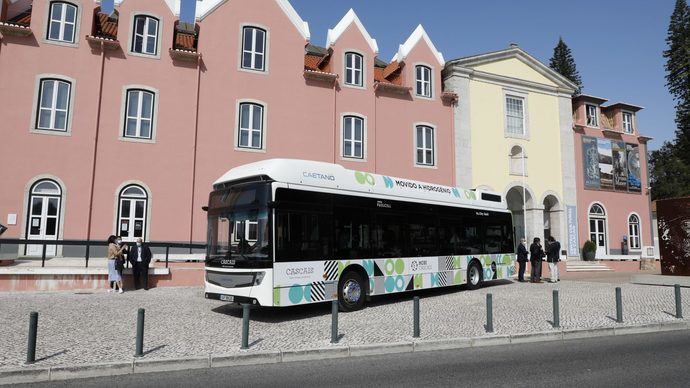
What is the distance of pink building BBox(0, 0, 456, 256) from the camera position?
698 inches

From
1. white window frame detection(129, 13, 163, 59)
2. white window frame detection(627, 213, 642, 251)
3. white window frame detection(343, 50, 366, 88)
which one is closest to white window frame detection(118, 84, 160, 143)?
white window frame detection(129, 13, 163, 59)

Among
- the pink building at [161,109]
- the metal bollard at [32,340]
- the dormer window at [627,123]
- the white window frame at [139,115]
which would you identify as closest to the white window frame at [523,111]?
the pink building at [161,109]

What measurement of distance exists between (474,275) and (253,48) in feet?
45.6

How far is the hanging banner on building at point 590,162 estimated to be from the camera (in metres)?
30.0

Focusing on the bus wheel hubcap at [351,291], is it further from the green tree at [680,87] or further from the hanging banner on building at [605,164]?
the green tree at [680,87]

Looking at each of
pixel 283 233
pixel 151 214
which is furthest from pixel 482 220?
pixel 151 214

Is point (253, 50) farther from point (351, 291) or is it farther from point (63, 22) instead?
point (351, 291)

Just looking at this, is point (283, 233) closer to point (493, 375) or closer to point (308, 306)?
point (308, 306)

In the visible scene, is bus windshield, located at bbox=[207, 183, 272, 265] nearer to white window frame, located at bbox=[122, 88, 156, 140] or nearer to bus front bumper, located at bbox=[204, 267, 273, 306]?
bus front bumper, located at bbox=[204, 267, 273, 306]

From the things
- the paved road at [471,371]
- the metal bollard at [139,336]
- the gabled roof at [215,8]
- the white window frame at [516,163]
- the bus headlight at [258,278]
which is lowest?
the paved road at [471,371]

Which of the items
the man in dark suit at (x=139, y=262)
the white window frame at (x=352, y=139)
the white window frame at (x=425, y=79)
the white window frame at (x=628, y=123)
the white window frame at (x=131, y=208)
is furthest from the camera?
the white window frame at (x=628, y=123)

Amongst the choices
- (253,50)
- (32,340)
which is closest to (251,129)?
(253,50)

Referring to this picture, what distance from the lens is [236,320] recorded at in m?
10.1

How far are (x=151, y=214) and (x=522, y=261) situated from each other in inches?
584
